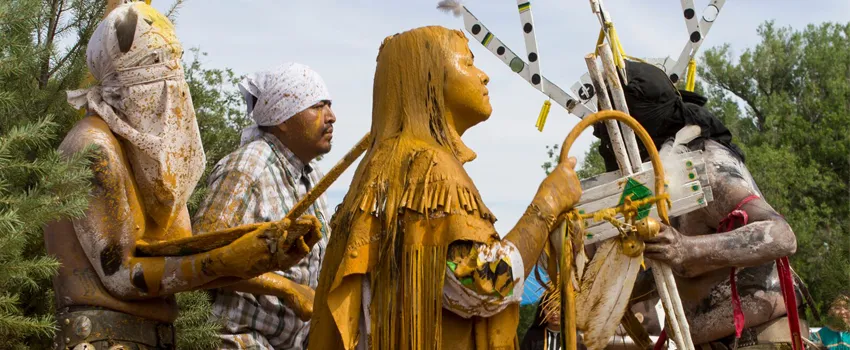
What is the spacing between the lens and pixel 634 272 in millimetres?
3961

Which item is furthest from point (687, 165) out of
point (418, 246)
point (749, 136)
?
point (749, 136)

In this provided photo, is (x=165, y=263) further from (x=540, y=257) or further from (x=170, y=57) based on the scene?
(x=540, y=257)

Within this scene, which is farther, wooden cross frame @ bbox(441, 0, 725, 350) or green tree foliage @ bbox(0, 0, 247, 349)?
wooden cross frame @ bbox(441, 0, 725, 350)

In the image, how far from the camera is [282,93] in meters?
5.15

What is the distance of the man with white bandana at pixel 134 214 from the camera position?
380 cm

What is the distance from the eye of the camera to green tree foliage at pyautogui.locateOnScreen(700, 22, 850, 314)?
73.0 ft

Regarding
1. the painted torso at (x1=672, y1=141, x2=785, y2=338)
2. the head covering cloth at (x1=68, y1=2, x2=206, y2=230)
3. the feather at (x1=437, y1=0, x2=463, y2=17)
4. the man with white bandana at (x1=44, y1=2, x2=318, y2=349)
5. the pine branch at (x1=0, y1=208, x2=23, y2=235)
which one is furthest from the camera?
the painted torso at (x1=672, y1=141, x2=785, y2=338)

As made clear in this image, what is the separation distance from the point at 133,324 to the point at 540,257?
1.43m

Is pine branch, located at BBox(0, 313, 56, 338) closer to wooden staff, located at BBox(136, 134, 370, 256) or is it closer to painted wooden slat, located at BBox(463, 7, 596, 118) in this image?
wooden staff, located at BBox(136, 134, 370, 256)

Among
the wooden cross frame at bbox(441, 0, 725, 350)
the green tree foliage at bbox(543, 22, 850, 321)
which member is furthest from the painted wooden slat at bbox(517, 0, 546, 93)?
the green tree foliage at bbox(543, 22, 850, 321)

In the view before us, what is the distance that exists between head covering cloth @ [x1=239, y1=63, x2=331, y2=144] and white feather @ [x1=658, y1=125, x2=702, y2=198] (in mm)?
1588

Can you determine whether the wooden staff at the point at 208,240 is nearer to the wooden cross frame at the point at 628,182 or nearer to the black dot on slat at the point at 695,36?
the wooden cross frame at the point at 628,182

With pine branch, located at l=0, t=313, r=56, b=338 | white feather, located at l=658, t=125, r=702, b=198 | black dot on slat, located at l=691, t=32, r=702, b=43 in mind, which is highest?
black dot on slat, located at l=691, t=32, r=702, b=43

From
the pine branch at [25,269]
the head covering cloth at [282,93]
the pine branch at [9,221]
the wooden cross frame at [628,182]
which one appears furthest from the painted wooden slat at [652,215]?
the pine branch at [9,221]
